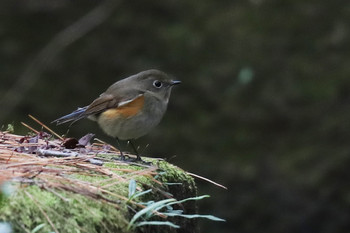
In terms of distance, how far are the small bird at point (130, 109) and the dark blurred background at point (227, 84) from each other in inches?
92.6

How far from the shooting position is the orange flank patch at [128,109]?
16.2 feet

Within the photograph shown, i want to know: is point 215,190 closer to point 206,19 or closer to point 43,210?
point 206,19

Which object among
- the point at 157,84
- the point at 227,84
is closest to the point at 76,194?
the point at 157,84

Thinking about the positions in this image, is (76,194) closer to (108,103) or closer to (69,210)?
(69,210)

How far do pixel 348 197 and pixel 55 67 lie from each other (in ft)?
11.2

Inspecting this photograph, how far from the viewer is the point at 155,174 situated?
3533 mm

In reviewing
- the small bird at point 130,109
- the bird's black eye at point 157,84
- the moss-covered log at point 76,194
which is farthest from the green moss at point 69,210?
the bird's black eye at point 157,84

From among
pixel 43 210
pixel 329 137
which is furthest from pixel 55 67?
pixel 43 210

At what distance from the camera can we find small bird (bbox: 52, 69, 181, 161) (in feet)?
16.1

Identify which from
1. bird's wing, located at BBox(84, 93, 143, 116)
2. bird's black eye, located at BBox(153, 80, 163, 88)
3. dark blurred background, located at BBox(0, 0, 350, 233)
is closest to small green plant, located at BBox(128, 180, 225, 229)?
bird's wing, located at BBox(84, 93, 143, 116)

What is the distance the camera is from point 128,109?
4949 millimetres

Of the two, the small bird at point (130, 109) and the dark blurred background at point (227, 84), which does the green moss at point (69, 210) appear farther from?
the dark blurred background at point (227, 84)

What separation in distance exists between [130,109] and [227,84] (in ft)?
10.1

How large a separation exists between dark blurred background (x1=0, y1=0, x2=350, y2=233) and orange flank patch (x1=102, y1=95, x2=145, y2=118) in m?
2.53
